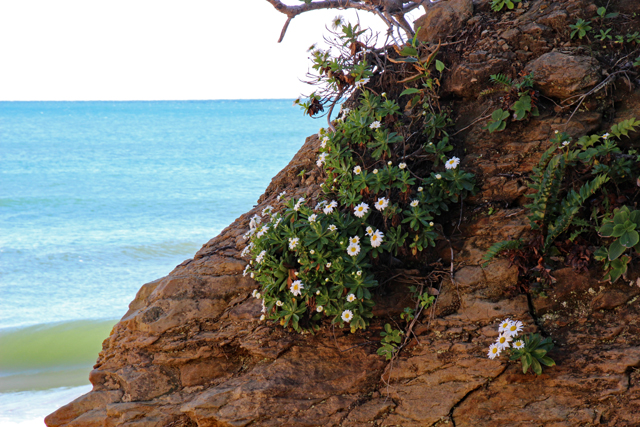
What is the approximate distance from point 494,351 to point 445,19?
94.1 inches

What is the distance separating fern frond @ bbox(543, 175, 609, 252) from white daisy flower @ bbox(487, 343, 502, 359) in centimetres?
62

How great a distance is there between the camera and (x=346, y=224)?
9.89ft

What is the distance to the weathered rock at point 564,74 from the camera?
10.3 feet

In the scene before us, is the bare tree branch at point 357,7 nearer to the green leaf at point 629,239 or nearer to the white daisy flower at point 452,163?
the white daisy flower at point 452,163

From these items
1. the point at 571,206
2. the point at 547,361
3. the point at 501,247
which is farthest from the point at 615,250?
the point at 547,361

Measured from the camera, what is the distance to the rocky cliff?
2.60 metres

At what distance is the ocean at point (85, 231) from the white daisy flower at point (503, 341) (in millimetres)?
4216

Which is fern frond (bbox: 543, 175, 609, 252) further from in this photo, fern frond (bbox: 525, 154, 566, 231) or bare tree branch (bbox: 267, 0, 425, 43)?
bare tree branch (bbox: 267, 0, 425, 43)

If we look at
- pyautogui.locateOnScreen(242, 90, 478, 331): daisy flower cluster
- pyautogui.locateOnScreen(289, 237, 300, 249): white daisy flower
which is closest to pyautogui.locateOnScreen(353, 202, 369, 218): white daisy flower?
pyautogui.locateOnScreen(242, 90, 478, 331): daisy flower cluster

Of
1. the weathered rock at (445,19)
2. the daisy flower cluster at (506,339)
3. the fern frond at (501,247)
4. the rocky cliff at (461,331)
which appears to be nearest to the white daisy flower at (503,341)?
the daisy flower cluster at (506,339)

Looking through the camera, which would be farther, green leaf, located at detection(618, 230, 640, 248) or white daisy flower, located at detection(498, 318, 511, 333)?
white daisy flower, located at detection(498, 318, 511, 333)

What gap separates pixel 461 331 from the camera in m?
2.85

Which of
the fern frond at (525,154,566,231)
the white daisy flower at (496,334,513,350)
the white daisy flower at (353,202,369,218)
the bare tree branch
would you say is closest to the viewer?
the white daisy flower at (496,334,513,350)

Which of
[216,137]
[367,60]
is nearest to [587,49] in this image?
[367,60]
